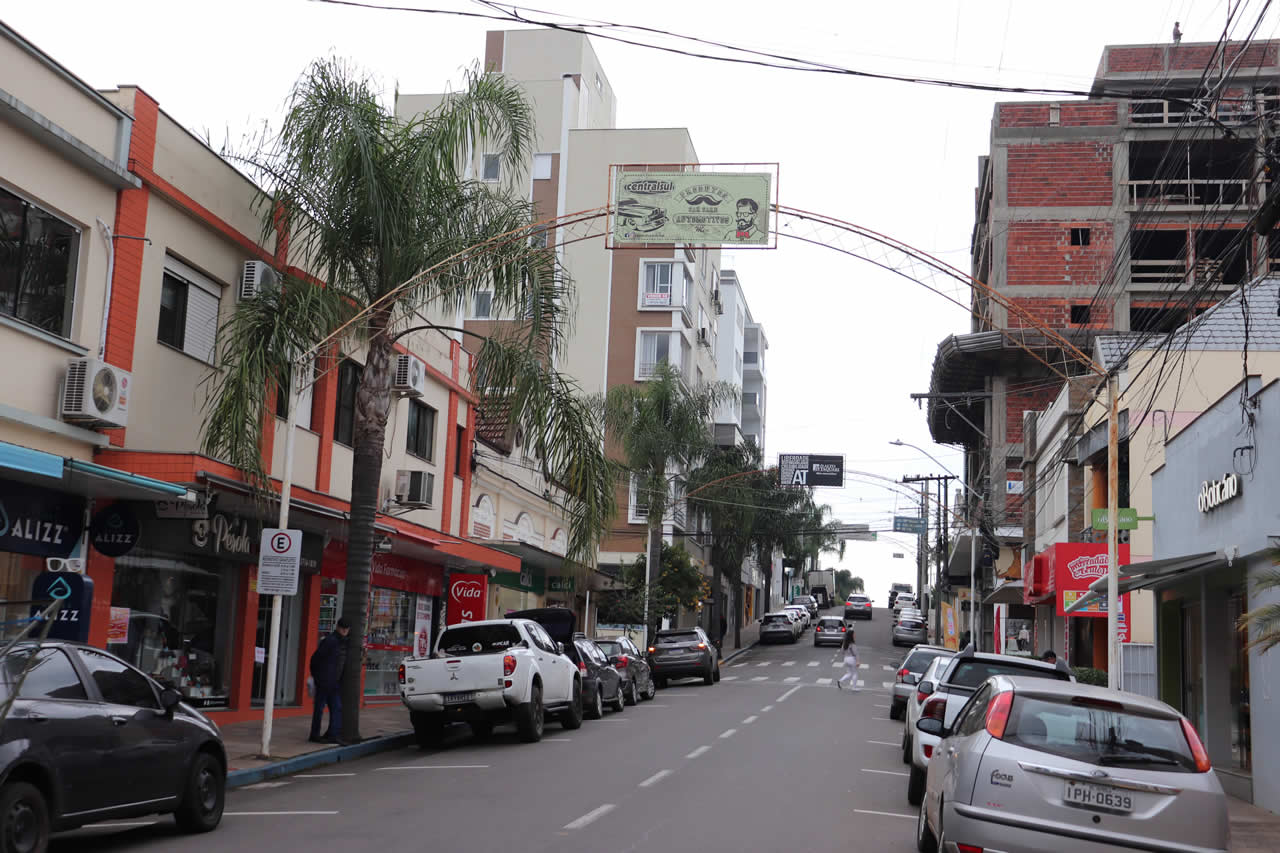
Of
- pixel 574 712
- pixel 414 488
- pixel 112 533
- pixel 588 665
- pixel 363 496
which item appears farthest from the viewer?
pixel 414 488

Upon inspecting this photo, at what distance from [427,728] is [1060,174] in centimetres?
4216

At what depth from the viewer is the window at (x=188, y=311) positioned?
1814 cm

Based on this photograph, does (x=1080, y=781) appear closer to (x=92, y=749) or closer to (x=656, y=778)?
(x=92, y=749)

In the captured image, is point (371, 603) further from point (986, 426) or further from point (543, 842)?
point (986, 426)

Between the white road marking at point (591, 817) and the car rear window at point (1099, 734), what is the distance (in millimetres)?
4253

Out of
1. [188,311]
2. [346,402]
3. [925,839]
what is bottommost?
[925,839]

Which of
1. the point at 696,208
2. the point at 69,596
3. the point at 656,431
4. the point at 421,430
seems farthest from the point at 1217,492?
the point at 656,431

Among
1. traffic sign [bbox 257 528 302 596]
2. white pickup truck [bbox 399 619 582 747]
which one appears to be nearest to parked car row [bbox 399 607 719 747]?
white pickup truck [bbox 399 619 582 747]

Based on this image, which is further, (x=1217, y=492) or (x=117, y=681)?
(x=1217, y=492)

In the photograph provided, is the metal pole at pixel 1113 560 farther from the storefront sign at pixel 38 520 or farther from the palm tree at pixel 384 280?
the storefront sign at pixel 38 520

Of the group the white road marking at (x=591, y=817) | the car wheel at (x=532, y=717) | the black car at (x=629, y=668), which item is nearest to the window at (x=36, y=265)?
the car wheel at (x=532, y=717)

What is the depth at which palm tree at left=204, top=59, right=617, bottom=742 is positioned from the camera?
17.1 metres

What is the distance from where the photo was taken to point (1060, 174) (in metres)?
52.7

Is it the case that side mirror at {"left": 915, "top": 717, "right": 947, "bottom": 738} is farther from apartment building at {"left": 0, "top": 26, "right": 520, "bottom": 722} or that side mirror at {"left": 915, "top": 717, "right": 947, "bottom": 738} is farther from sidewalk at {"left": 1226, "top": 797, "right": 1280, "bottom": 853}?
apartment building at {"left": 0, "top": 26, "right": 520, "bottom": 722}
